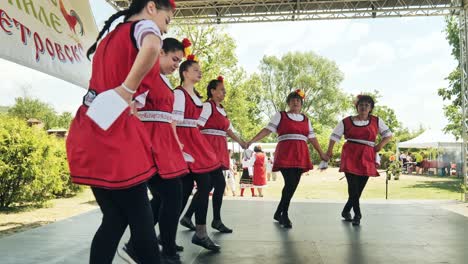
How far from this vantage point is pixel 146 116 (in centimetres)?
285

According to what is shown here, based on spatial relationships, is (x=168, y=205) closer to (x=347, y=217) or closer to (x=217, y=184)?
(x=217, y=184)

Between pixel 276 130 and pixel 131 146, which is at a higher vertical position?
pixel 276 130

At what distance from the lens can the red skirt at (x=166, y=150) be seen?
99.1 inches

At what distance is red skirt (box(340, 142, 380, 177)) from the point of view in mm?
5156

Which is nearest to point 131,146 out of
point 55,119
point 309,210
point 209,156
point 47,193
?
point 209,156

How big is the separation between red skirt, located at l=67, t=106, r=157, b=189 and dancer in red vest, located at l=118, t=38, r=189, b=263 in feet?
2.36

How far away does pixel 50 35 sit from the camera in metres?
4.67

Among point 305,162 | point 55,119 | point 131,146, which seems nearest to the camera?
point 131,146

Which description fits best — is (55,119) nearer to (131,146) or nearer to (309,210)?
(309,210)

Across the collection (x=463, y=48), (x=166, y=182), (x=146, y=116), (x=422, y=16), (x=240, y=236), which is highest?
(x=422, y=16)

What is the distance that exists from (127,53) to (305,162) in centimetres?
339

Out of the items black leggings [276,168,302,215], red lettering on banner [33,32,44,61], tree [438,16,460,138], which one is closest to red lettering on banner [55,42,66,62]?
red lettering on banner [33,32,44,61]

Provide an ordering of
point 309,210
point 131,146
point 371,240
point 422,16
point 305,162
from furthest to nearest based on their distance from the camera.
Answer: point 422,16
point 309,210
point 305,162
point 371,240
point 131,146

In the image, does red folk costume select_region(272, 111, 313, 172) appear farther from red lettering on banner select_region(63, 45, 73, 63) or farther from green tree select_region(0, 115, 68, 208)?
green tree select_region(0, 115, 68, 208)
